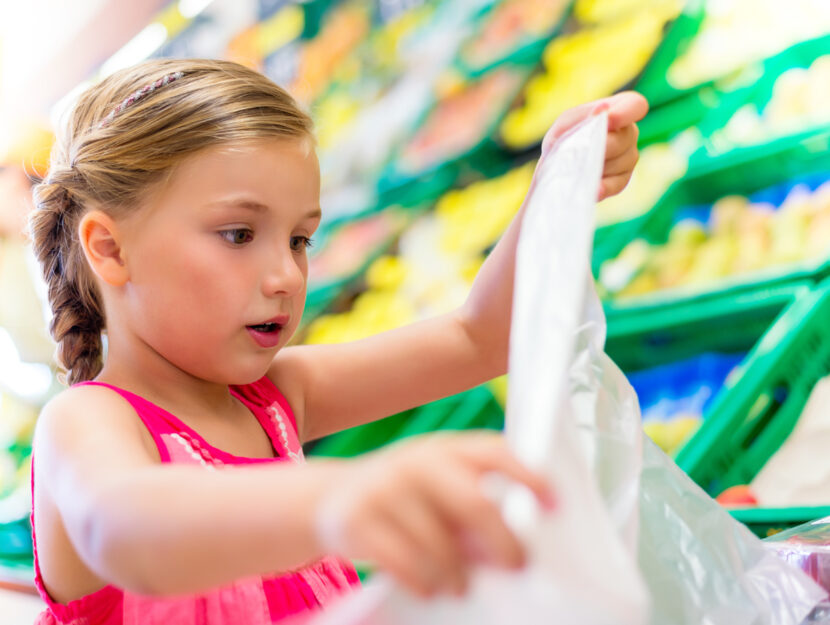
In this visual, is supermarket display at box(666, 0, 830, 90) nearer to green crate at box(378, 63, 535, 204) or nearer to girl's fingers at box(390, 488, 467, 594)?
green crate at box(378, 63, 535, 204)

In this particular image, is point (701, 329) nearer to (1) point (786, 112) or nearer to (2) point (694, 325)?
(2) point (694, 325)

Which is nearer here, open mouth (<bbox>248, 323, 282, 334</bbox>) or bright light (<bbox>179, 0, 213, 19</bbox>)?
open mouth (<bbox>248, 323, 282, 334</bbox>)

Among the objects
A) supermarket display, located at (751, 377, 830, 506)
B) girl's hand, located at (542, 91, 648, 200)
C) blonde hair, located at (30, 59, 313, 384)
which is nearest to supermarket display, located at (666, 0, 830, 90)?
supermarket display, located at (751, 377, 830, 506)

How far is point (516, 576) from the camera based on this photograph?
360mm

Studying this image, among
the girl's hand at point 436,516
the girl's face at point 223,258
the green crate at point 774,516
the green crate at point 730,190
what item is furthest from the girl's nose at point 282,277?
the green crate at point 730,190

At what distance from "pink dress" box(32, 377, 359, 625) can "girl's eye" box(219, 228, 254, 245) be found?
0.61 feet

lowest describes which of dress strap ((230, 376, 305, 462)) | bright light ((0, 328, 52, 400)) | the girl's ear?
bright light ((0, 328, 52, 400))

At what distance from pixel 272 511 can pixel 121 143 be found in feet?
1.95

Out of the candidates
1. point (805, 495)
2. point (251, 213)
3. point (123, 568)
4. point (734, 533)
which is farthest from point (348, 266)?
point (123, 568)

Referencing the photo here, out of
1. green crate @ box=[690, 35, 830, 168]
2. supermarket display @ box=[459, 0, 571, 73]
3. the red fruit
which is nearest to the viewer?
the red fruit

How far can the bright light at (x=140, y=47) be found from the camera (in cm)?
275

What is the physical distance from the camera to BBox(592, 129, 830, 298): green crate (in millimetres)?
1584

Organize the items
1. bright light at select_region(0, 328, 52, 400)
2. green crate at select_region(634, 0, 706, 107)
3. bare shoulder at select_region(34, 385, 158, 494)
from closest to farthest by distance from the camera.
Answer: bare shoulder at select_region(34, 385, 158, 494)
green crate at select_region(634, 0, 706, 107)
bright light at select_region(0, 328, 52, 400)

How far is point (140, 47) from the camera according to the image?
2797mm
